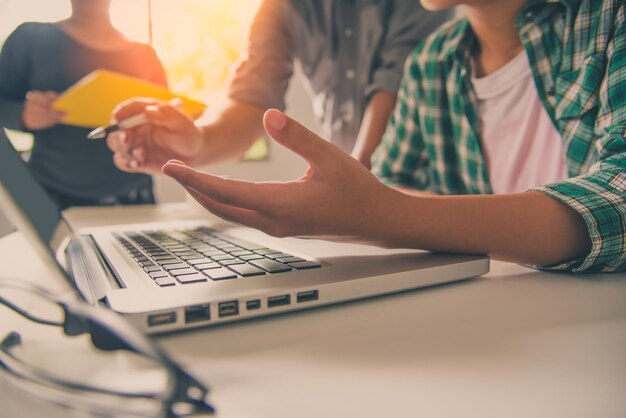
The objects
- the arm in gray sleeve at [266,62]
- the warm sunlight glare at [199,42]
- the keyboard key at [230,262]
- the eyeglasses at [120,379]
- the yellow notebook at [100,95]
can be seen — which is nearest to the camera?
the eyeglasses at [120,379]

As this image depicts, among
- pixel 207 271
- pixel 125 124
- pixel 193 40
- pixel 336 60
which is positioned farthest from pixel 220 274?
pixel 193 40

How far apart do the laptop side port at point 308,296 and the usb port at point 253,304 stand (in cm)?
3

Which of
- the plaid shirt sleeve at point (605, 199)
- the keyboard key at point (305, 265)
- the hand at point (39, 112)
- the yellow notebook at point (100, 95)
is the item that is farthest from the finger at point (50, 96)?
the plaid shirt sleeve at point (605, 199)

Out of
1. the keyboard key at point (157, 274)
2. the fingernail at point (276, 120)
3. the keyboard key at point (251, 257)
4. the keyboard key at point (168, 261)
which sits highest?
the fingernail at point (276, 120)

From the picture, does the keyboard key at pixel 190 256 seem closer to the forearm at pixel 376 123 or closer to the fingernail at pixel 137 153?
the fingernail at pixel 137 153

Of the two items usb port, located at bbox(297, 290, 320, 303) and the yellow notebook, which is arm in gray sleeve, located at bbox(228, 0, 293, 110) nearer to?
the yellow notebook

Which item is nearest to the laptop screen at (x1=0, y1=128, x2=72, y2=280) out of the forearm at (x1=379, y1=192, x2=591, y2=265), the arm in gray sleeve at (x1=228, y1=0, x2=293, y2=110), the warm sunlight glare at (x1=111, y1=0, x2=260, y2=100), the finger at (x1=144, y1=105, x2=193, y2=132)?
the forearm at (x1=379, y1=192, x2=591, y2=265)

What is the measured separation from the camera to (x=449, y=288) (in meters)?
0.41

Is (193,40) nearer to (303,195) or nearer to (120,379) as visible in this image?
(303,195)

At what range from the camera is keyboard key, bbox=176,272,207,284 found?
339 millimetres

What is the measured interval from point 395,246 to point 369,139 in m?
0.80

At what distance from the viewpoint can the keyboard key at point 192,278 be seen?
34cm

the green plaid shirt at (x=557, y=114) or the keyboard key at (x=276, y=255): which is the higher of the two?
the green plaid shirt at (x=557, y=114)

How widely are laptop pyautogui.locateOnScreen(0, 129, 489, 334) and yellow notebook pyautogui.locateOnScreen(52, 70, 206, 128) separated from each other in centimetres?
58
